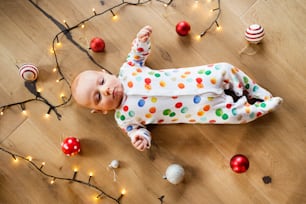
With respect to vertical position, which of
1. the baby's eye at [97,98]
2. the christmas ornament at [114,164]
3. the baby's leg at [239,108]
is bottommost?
the christmas ornament at [114,164]

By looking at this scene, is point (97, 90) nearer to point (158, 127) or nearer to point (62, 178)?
point (158, 127)

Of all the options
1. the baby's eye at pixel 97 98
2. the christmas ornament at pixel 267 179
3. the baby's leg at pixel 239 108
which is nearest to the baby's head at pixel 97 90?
the baby's eye at pixel 97 98

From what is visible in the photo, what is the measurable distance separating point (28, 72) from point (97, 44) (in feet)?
0.97

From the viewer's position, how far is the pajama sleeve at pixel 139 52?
1.38 m

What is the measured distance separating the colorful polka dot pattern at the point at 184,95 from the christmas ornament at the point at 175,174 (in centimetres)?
19

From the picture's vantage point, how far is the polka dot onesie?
136 cm

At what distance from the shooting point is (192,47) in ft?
4.96

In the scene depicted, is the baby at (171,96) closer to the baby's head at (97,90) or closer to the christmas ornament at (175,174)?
the baby's head at (97,90)

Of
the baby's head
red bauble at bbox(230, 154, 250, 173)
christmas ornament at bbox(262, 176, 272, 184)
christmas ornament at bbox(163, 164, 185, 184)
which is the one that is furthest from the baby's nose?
christmas ornament at bbox(262, 176, 272, 184)

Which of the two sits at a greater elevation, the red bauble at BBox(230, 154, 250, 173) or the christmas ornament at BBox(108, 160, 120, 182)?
the red bauble at BBox(230, 154, 250, 173)

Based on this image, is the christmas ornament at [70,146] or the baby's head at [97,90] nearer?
the baby's head at [97,90]

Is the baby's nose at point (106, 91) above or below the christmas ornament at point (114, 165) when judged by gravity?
above

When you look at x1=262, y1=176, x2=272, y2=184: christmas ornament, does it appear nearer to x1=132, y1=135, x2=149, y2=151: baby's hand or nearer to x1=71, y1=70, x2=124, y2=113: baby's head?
x1=132, y1=135, x2=149, y2=151: baby's hand

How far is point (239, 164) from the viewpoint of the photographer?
1.37 meters
